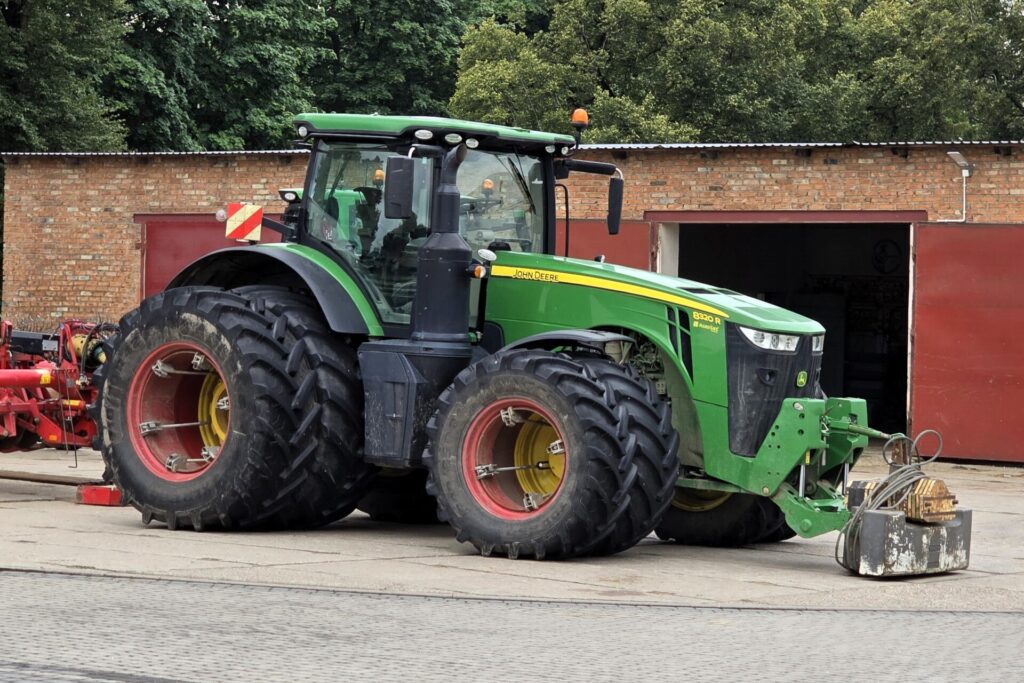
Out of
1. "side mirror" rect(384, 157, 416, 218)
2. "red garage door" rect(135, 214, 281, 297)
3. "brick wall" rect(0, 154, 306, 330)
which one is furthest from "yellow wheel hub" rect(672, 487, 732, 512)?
"brick wall" rect(0, 154, 306, 330)

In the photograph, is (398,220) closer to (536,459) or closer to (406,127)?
(406,127)

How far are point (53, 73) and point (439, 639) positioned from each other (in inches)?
1186

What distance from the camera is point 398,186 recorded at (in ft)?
35.6

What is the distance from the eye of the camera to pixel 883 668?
24.4ft

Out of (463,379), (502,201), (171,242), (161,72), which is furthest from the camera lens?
(161,72)

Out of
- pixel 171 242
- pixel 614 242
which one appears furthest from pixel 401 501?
pixel 171 242

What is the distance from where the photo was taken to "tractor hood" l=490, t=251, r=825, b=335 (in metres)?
10.8

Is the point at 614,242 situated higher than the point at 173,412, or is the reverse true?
the point at 614,242

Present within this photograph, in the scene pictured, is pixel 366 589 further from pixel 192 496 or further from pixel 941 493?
pixel 941 493

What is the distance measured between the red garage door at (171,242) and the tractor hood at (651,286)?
13.4m

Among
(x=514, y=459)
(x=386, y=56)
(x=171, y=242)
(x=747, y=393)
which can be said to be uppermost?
(x=386, y=56)

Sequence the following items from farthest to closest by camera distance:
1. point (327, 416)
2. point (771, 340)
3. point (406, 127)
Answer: point (406, 127) < point (327, 416) < point (771, 340)

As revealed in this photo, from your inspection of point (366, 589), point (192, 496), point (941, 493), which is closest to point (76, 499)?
point (192, 496)

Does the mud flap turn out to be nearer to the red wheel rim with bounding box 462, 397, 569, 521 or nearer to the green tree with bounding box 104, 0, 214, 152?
the red wheel rim with bounding box 462, 397, 569, 521
